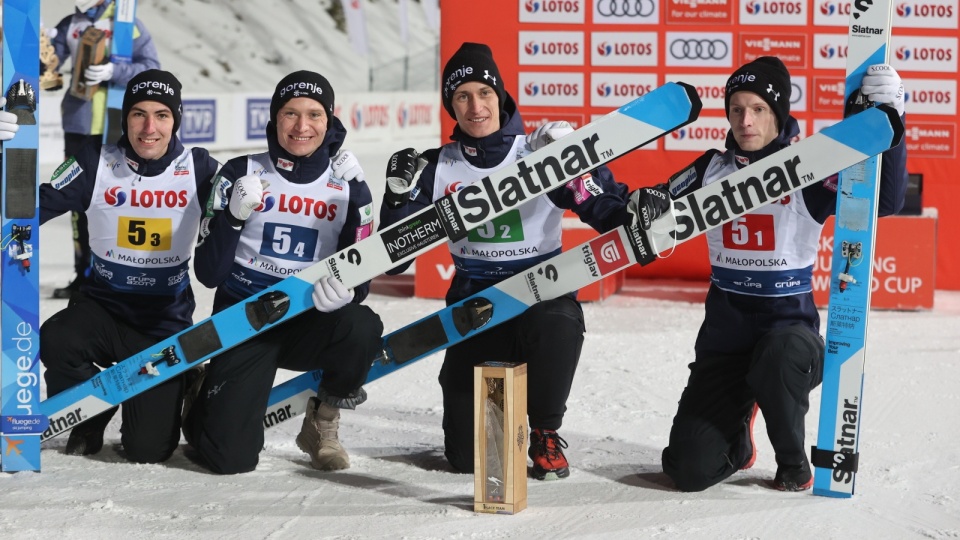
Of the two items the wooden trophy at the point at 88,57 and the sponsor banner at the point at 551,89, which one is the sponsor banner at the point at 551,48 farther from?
the wooden trophy at the point at 88,57

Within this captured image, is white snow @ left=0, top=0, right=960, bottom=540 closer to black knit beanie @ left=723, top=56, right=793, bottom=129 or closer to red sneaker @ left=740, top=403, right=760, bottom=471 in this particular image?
red sneaker @ left=740, top=403, right=760, bottom=471

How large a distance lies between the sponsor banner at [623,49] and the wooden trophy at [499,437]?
14.3 ft

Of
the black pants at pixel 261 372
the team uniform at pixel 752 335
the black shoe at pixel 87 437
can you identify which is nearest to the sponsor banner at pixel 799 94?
the team uniform at pixel 752 335

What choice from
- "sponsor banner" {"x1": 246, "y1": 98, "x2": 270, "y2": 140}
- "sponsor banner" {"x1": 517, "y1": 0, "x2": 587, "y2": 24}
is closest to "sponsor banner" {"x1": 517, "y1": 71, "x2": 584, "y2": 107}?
"sponsor banner" {"x1": 517, "y1": 0, "x2": 587, "y2": 24}

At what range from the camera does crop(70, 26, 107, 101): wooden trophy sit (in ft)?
22.8

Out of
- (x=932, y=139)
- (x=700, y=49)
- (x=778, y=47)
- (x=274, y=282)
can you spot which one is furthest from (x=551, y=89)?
(x=274, y=282)

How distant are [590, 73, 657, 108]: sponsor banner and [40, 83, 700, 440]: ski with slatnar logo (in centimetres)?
393

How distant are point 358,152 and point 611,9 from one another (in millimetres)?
11193

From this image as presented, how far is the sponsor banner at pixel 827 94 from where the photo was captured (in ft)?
24.2

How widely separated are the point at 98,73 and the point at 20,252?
3.37 metres

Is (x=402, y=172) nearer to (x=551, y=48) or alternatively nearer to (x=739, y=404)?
(x=739, y=404)

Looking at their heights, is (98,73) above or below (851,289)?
above

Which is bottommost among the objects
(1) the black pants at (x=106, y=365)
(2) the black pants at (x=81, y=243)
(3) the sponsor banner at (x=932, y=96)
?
(1) the black pants at (x=106, y=365)

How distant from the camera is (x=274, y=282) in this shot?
4.06 m
